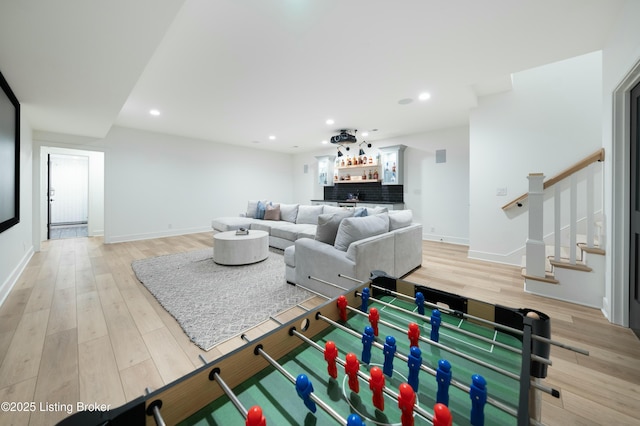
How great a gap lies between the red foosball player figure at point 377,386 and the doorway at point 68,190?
10261 mm

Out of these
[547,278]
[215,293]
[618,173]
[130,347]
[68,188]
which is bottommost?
[130,347]

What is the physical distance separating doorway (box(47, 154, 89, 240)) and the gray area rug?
694cm

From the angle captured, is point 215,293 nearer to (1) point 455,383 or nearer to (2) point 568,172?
(1) point 455,383

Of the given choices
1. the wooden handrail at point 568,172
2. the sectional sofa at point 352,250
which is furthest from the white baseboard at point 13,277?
the wooden handrail at point 568,172

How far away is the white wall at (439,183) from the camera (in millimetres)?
5281

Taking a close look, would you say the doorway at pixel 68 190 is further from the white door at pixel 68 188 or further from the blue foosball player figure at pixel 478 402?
the blue foosball player figure at pixel 478 402

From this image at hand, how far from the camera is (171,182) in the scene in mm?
6082

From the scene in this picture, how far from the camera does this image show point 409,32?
86.6 inches

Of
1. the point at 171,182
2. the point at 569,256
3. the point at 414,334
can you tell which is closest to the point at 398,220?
the point at 569,256

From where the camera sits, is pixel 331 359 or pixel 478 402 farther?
pixel 331 359

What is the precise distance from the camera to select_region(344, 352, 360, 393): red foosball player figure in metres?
0.63

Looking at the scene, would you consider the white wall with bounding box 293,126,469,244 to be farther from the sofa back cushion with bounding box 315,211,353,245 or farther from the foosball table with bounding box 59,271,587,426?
the foosball table with bounding box 59,271,587,426

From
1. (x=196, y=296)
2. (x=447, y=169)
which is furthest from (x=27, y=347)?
(x=447, y=169)

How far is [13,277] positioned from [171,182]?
3.47 metres
